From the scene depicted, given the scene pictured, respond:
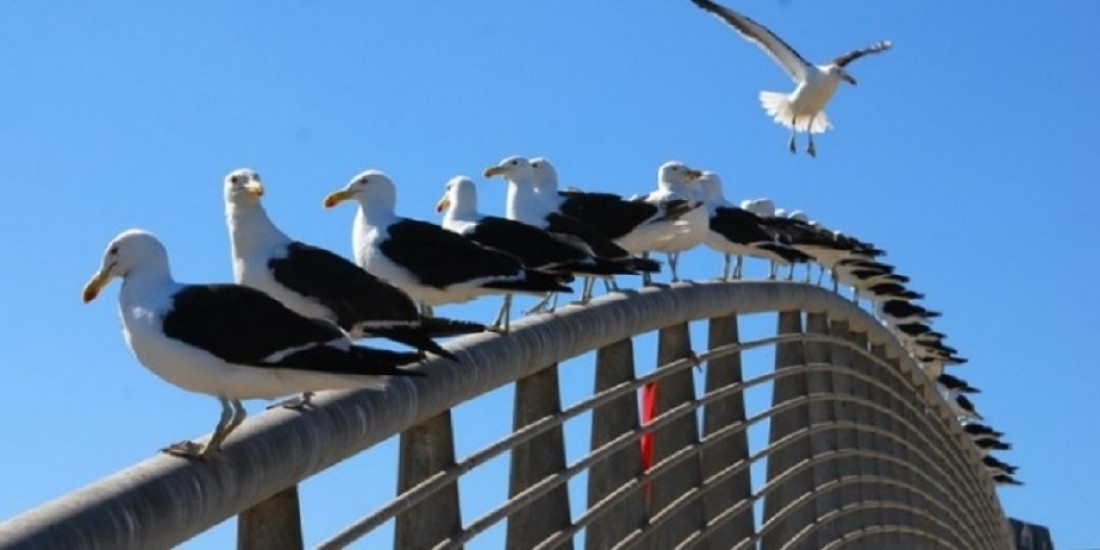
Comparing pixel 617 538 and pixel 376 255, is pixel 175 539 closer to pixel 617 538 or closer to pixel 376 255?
pixel 617 538

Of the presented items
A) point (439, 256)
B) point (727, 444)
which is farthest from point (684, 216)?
point (439, 256)

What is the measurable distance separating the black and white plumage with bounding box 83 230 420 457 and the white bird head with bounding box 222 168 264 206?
1.61 metres

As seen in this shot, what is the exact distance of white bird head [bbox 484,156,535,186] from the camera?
11.9m

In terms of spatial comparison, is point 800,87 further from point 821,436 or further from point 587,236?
point 587,236

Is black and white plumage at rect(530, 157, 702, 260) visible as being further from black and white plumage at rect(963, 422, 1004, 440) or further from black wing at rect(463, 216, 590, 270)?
black and white plumage at rect(963, 422, 1004, 440)

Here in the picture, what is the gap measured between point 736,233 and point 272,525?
1143cm

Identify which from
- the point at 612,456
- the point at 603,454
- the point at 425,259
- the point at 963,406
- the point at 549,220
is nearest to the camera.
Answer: the point at 603,454

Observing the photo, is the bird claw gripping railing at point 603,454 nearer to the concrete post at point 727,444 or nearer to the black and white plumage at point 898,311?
the concrete post at point 727,444

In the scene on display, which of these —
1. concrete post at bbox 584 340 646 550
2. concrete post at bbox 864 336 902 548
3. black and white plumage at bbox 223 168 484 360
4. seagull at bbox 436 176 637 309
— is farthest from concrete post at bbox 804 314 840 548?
black and white plumage at bbox 223 168 484 360

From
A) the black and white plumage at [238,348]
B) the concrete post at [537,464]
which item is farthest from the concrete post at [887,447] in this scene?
the black and white plumage at [238,348]

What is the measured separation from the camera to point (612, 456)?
25.7 feet

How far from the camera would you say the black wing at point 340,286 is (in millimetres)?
6555

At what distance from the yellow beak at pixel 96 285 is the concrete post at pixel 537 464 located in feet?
4.67

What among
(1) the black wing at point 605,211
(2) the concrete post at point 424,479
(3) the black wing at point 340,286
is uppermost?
(1) the black wing at point 605,211
